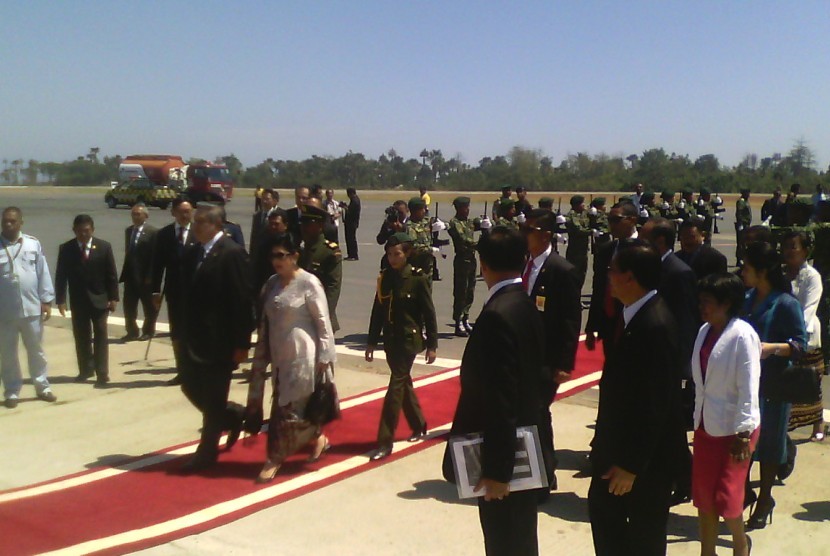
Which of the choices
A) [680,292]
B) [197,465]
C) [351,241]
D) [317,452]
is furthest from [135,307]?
[351,241]

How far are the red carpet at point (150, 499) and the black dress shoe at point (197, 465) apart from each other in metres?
0.07

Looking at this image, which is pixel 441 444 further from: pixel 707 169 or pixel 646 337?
pixel 707 169

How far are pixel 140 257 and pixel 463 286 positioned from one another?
433 cm

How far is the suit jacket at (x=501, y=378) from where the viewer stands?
3.28 meters

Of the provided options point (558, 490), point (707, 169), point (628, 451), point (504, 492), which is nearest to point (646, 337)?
point (628, 451)

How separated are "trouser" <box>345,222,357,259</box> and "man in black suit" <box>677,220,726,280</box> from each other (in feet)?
50.4

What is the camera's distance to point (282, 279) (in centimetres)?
601

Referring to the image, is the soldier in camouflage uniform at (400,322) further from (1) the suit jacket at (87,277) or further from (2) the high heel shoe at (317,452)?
(1) the suit jacket at (87,277)

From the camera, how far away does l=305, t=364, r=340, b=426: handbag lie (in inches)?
239

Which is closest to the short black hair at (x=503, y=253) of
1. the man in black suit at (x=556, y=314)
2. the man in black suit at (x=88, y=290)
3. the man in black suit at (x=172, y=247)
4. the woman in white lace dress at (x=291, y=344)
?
the man in black suit at (x=556, y=314)

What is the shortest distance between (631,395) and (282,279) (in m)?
3.22

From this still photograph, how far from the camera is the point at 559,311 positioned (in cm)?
545

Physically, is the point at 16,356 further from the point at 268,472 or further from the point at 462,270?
the point at 462,270

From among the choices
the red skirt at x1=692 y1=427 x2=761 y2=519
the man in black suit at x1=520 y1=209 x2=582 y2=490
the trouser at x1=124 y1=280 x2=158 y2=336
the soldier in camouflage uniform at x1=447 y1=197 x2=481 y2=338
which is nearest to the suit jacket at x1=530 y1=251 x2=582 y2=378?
the man in black suit at x1=520 y1=209 x2=582 y2=490
